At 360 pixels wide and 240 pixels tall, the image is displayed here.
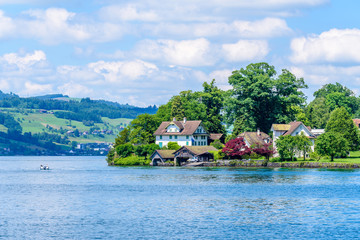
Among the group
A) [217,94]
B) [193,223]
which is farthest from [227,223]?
[217,94]

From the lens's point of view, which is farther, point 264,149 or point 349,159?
point 264,149

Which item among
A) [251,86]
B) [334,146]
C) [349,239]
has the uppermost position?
[251,86]

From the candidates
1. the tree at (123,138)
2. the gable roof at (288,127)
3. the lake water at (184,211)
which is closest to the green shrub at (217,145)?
the gable roof at (288,127)

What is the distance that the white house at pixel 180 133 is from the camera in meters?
146

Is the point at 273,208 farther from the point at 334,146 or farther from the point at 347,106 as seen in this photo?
the point at 347,106

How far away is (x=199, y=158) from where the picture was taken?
13338cm

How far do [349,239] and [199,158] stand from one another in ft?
318

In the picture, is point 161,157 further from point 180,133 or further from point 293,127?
point 293,127

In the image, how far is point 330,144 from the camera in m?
107

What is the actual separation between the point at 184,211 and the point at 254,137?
80.7m

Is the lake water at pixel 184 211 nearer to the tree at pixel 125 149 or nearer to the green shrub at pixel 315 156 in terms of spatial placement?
the green shrub at pixel 315 156

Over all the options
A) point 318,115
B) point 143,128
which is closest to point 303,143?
point 143,128

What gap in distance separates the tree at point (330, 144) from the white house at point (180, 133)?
140 ft

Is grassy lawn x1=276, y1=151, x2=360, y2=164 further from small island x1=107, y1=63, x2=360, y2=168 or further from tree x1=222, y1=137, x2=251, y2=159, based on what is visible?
tree x1=222, y1=137, x2=251, y2=159
